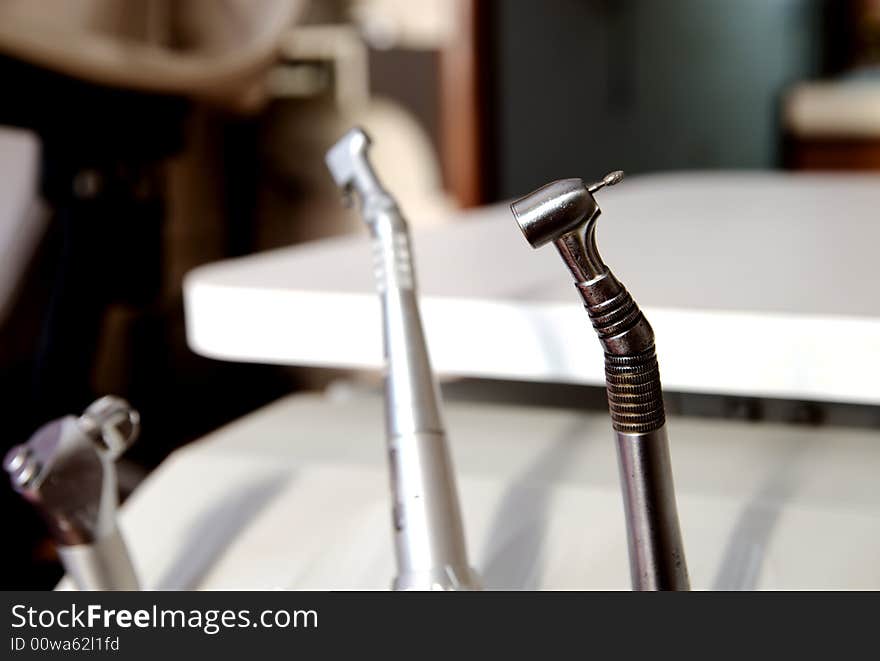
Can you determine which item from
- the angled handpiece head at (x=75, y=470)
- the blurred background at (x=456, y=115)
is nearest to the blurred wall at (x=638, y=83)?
the blurred background at (x=456, y=115)

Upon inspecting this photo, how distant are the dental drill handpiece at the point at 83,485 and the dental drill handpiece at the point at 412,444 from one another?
10 cm

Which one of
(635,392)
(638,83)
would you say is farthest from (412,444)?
(638,83)

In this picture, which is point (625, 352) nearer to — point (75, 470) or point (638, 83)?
point (75, 470)

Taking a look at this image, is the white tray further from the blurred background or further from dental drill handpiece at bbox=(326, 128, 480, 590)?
the blurred background

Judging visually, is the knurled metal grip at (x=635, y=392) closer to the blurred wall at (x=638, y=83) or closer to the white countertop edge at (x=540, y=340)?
the white countertop edge at (x=540, y=340)

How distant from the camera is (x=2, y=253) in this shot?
107 centimetres

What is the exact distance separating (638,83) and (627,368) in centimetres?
171

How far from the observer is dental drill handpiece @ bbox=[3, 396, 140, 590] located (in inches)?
13.6

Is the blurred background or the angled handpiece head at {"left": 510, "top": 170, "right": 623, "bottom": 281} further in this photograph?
the blurred background

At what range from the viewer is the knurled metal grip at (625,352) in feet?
0.87

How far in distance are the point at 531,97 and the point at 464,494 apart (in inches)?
56.3

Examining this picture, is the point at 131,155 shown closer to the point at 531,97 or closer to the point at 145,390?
the point at 145,390

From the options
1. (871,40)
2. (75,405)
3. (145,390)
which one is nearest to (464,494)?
(75,405)

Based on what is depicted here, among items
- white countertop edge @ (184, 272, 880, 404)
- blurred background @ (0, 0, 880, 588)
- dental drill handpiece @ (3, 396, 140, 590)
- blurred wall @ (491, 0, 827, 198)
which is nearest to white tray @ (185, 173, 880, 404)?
white countertop edge @ (184, 272, 880, 404)
